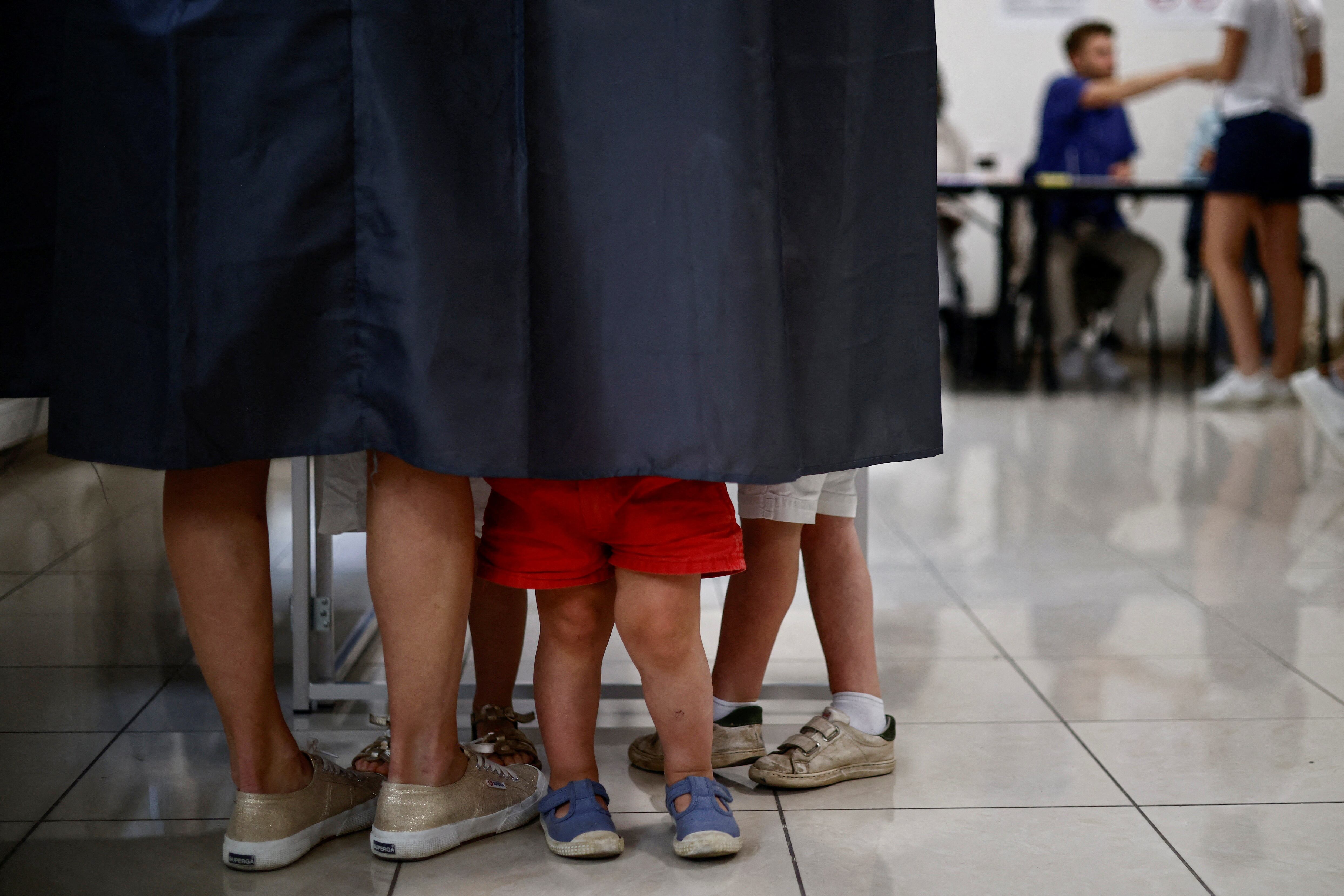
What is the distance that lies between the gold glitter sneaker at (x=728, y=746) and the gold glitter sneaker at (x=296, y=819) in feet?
0.98

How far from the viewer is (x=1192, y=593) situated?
2.07m

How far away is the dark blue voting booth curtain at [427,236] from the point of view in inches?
36.8

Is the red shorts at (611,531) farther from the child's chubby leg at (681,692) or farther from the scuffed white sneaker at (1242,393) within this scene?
the scuffed white sneaker at (1242,393)

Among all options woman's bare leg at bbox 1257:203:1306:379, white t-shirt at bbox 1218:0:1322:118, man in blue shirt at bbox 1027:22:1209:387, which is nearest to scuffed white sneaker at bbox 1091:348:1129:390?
man in blue shirt at bbox 1027:22:1209:387

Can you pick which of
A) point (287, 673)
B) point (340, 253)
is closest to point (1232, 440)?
point (287, 673)

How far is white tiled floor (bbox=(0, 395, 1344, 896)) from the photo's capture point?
1.13 m

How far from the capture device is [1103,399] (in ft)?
14.9

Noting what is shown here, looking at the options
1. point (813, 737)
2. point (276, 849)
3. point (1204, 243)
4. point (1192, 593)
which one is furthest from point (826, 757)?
point (1204, 243)

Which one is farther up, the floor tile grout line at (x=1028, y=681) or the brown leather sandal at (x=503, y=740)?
the brown leather sandal at (x=503, y=740)

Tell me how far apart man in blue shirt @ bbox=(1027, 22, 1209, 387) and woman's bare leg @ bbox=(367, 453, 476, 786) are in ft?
14.1

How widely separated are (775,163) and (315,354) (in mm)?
395

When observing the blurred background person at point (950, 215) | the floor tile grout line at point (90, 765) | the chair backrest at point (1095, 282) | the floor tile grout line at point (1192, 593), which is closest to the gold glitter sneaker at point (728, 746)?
the floor tile grout line at point (90, 765)

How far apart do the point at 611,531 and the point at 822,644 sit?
422mm

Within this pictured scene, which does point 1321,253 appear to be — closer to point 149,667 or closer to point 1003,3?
point 1003,3
